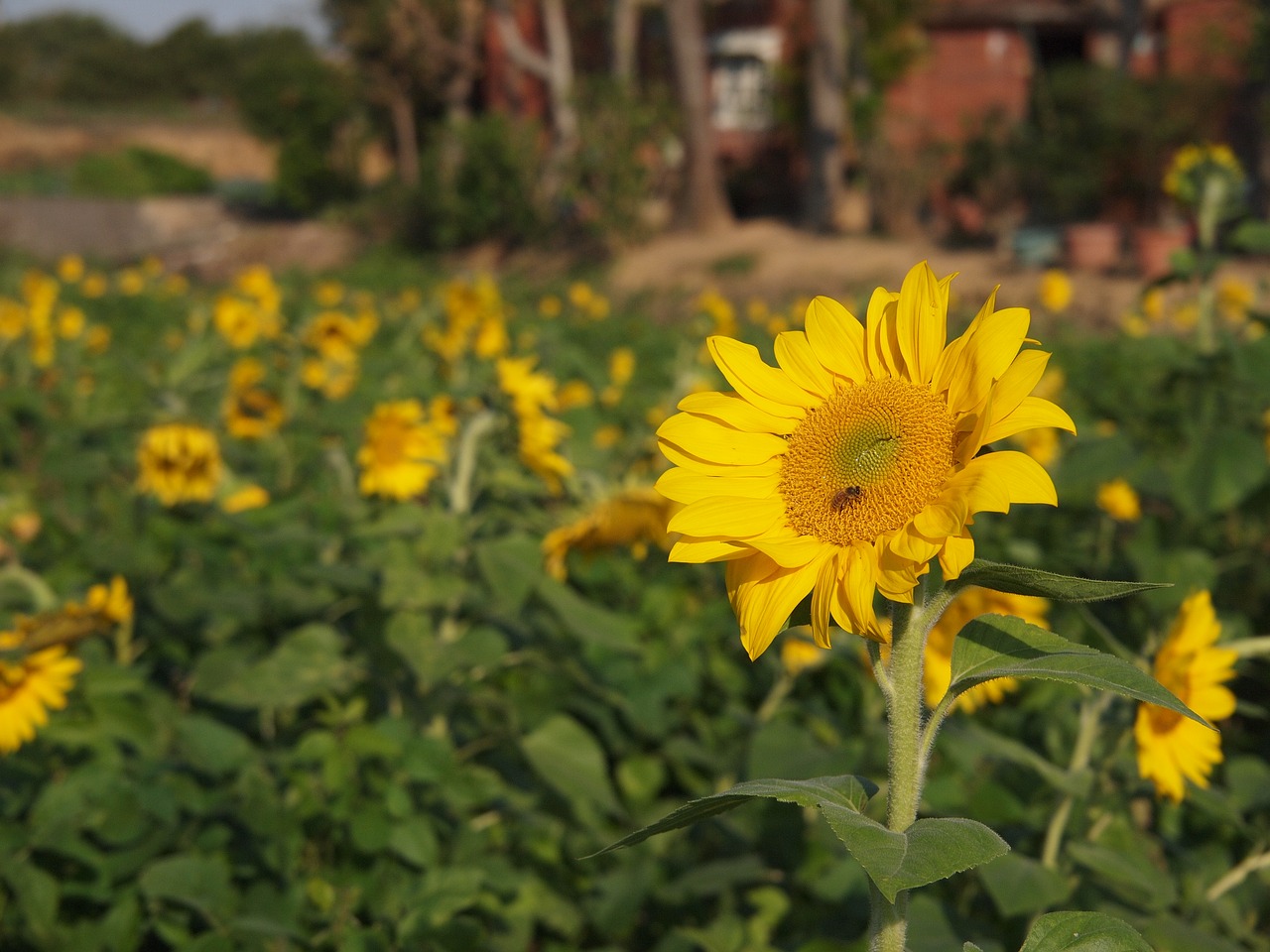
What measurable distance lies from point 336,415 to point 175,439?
65 centimetres

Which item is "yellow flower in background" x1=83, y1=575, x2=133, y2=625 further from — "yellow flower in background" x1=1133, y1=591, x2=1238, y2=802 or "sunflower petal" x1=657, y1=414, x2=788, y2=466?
"yellow flower in background" x1=1133, y1=591, x2=1238, y2=802

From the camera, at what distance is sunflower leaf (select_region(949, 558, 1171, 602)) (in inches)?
43.2

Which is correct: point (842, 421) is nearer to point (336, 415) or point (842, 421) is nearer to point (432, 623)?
point (432, 623)

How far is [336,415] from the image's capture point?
4.00m

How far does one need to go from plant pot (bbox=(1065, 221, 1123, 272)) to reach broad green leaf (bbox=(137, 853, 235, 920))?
490 inches

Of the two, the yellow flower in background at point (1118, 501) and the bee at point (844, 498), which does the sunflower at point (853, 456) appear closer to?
the bee at point (844, 498)

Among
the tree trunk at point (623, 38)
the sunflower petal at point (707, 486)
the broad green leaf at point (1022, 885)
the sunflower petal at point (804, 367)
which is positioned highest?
the tree trunk at point (623, 38)

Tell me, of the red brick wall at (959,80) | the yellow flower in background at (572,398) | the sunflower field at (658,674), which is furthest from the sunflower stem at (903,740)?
the red brick wall at (959,80)

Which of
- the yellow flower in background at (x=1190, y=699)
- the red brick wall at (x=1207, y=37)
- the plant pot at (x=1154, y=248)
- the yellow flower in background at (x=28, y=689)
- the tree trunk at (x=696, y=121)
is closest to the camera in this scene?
the yellow flower in background at (x=1190, y=699)

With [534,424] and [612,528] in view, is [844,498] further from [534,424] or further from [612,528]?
[534,424]

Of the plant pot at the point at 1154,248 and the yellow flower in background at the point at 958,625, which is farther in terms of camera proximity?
the plant pot at the point at 1154,248

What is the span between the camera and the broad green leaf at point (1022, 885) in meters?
1.71

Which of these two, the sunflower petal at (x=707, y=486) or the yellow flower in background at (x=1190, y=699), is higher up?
the sunflower petal at (x=707, y=486)

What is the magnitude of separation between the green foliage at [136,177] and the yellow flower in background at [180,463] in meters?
29.9
